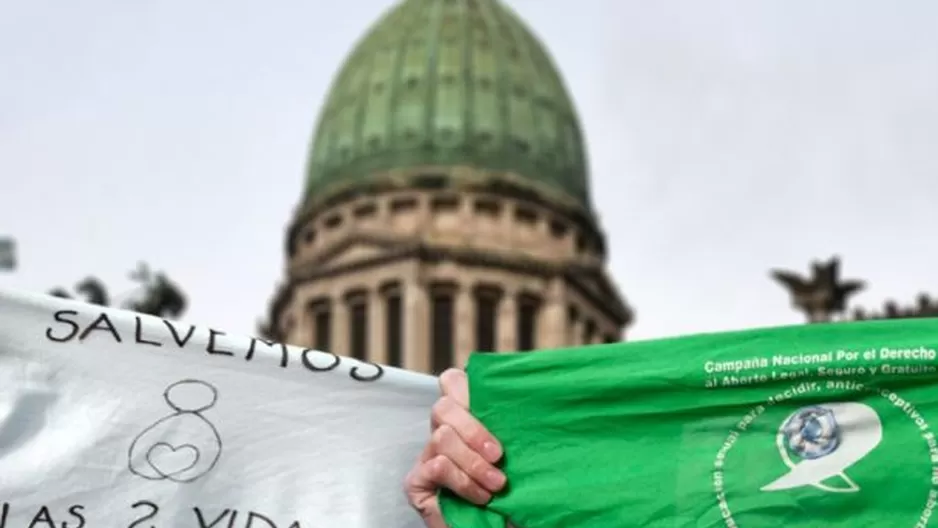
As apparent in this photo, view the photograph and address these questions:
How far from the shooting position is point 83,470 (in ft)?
20.4

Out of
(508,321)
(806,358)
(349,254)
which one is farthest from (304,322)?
(806,358)

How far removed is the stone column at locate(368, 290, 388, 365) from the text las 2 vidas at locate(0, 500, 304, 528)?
3897 cm

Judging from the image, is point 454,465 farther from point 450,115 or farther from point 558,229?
point 558,229

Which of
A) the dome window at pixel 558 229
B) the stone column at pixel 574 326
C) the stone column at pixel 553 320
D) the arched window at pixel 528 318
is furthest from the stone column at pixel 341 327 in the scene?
the dome window at pixel 558 229

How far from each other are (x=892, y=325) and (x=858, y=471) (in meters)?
0.41

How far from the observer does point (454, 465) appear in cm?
581

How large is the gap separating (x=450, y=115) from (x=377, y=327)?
582cm

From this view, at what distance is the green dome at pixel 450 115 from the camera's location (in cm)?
4856

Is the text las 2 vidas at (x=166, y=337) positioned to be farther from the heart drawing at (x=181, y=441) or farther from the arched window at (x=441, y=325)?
the arched window at (x=441, y=325)

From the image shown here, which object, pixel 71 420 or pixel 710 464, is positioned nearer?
pixel 710 464

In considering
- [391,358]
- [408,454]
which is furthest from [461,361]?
[408,454]

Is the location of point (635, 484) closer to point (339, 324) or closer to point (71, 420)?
point (71, 420)

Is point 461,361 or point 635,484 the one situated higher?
point 461,361

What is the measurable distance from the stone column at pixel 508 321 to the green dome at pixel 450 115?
3.02 meters
